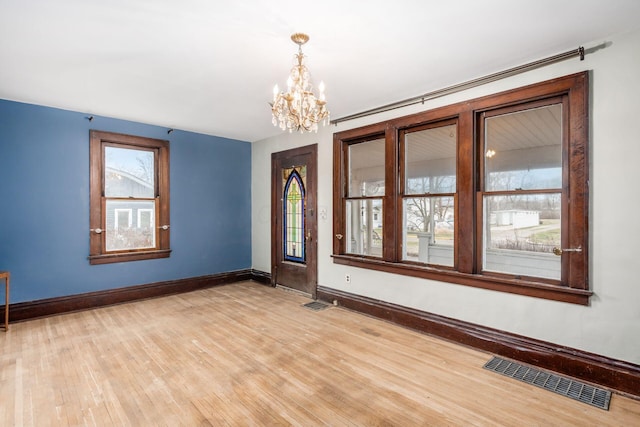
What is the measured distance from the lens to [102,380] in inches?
101

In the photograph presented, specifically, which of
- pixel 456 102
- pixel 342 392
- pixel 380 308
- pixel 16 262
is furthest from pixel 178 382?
pixel 456 102

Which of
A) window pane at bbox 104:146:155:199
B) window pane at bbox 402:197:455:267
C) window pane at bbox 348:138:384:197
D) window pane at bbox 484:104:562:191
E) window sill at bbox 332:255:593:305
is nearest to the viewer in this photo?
window sill at bbox 332:255:593:305

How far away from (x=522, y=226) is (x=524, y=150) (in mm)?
732

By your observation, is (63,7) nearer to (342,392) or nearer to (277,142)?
(342,392)

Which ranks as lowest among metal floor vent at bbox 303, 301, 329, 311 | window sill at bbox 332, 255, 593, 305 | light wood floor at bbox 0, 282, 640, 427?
light wood floor at bbox 0, 282, 640, 427

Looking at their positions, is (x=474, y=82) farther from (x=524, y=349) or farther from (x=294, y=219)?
(x=294, y=219)

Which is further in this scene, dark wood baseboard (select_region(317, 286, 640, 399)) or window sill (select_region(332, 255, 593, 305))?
window sill (select_region(332, 255, 593, 305))

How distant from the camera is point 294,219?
5.41 metres

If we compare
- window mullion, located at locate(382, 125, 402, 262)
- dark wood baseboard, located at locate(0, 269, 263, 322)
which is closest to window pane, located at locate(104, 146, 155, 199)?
dark wood baseboard, located at locate(0, 269, 263, 322)

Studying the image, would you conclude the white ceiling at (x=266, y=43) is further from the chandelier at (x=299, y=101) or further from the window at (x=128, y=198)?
the window at (x=128, y=198)

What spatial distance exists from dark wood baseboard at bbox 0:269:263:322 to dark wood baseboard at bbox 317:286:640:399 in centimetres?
293

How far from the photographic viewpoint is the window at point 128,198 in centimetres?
449

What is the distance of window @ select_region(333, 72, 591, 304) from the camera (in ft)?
8.75

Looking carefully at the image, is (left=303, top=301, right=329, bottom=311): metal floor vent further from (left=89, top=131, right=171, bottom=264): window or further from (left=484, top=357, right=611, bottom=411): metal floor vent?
(left=89, top=131, right=171, bottom=264): window
